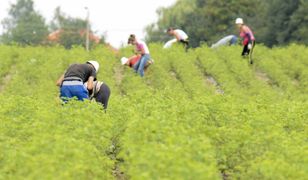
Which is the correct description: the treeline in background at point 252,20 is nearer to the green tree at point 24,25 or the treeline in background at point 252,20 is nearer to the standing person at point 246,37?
the green tree at point 24,25

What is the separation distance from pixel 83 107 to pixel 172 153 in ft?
13.2

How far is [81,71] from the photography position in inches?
508

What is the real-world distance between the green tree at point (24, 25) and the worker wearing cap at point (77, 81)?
60.7m

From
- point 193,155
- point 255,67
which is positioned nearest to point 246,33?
point 255,67

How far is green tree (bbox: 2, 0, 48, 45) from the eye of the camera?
3371 inches

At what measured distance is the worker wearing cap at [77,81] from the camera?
42.0 ft

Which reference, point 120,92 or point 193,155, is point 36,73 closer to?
point 120,92

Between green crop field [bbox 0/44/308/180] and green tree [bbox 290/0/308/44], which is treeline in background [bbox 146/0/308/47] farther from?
green crop field [bbox 0/44/308/180]

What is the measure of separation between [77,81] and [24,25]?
84093 millimetres

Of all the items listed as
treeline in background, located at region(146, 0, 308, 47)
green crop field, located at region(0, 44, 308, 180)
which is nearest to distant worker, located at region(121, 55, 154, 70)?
green crop field, located at region(0, 44, 308, 180)

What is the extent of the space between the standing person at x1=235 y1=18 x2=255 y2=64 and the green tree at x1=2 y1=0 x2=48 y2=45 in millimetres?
51079

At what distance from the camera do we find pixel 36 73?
21.3m

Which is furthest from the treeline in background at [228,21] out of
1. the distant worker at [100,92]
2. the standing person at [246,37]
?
the distant worker at [100,92]

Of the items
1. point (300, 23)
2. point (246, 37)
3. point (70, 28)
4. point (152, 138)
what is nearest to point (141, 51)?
point (246, 37)
